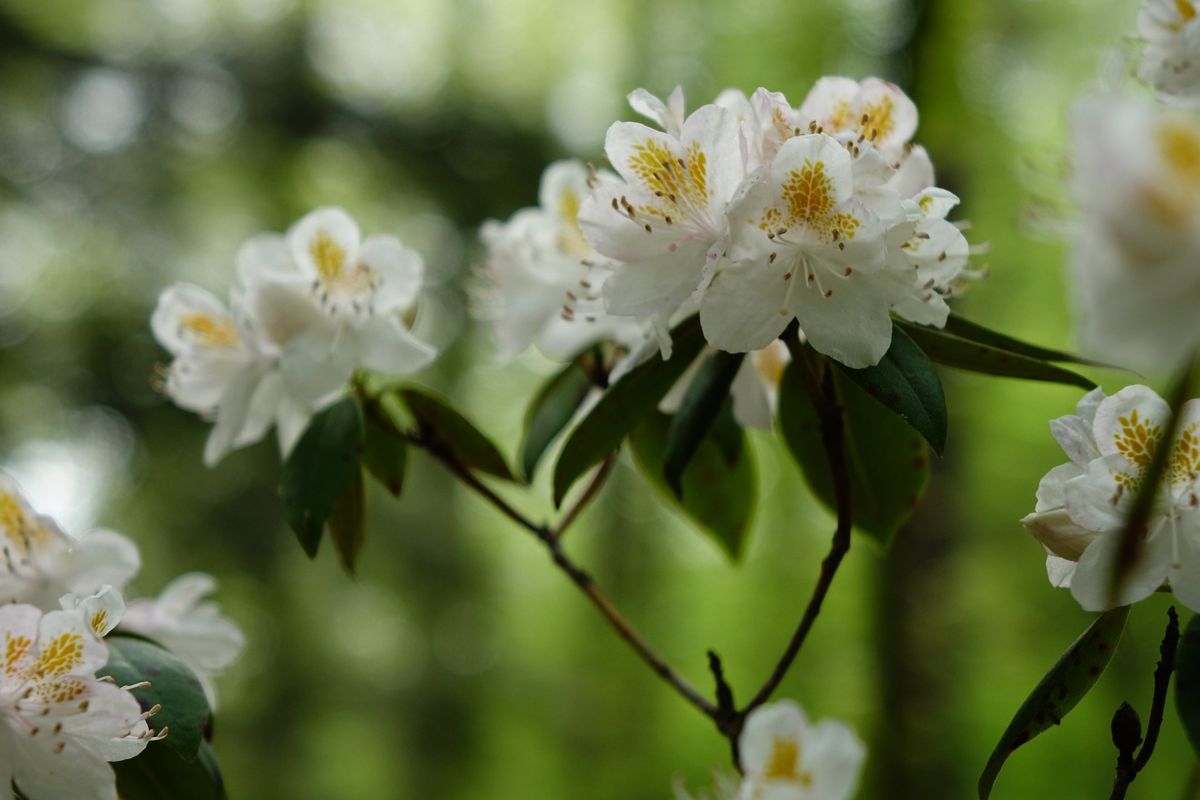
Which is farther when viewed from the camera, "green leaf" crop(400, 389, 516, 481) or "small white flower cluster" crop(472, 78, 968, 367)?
"green leaf" crop(400, 389, 516, 481)

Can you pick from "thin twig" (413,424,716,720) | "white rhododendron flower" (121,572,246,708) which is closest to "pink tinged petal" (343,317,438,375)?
"thin twig" (413,424,716,720)

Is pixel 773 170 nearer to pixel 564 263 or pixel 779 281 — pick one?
pixel 779 281

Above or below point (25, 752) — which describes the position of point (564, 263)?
above

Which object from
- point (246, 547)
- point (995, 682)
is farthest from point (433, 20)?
point (995, 682)

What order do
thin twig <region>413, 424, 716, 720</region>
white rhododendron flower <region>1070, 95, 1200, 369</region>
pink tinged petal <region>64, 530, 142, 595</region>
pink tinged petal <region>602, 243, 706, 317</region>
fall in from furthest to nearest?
thin twig <region>413, 424, 716, 720</region> < pink tinged petal <region>64, 530, 142, 595</region> < pink tinged petal <region>602, 243, 706, 317</region> < white rhododendron flower <region>1070, 95, 1200, 369</region>

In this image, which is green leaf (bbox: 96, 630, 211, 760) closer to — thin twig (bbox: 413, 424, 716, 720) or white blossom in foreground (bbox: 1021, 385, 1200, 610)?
thin twig (bbox: 413, 424, 716, 720)

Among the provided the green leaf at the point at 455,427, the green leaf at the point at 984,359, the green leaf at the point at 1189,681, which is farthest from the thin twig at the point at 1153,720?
the green leaf at the point at 455,427
